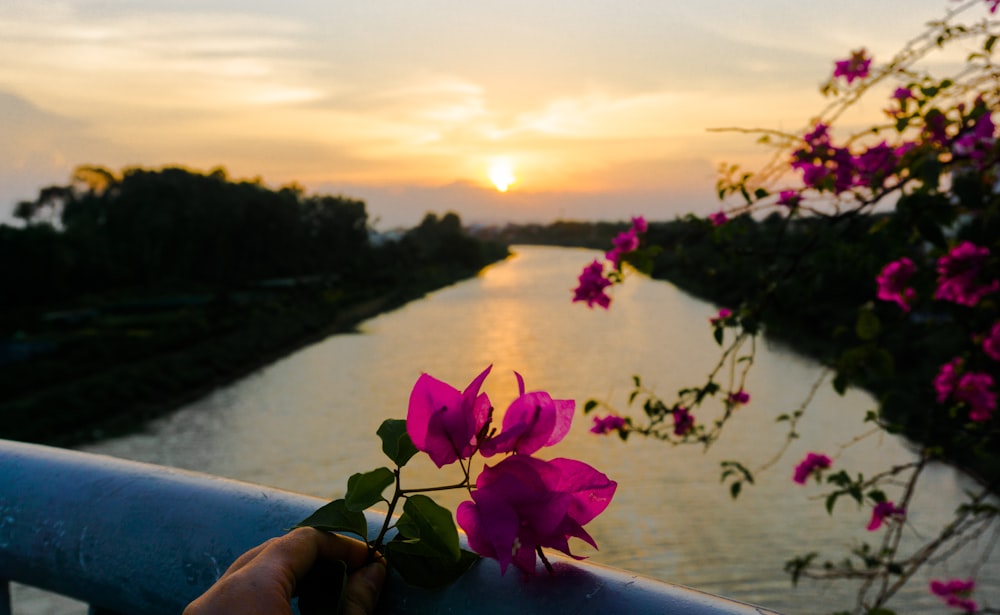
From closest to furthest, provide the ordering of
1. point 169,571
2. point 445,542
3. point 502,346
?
point 445,542 < point 169,571 < point 502,346

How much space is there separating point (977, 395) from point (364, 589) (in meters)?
2.35

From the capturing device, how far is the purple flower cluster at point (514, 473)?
458 millimetres

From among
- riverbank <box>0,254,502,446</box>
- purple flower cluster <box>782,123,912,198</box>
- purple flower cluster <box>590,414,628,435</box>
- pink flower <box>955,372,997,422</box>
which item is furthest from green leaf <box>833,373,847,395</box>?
riverbank <box>0,254,502,446</box>

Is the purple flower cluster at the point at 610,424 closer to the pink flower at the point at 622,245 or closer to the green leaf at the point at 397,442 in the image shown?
the pink flower at the point at 622,245

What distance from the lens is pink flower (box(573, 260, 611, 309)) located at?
249 centimetres

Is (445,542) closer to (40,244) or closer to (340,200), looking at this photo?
(40,244)

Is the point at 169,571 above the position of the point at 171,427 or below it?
above

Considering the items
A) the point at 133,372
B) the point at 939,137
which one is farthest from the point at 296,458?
the point at 939,137

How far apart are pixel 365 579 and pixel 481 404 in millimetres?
110

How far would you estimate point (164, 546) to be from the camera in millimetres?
568

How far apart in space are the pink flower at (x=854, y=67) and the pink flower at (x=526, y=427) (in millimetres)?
1998

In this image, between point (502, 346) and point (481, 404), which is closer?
point (481, 404)

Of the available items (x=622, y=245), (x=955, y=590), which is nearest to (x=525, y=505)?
(x=622, y=245)

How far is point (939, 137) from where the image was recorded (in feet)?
5.87
